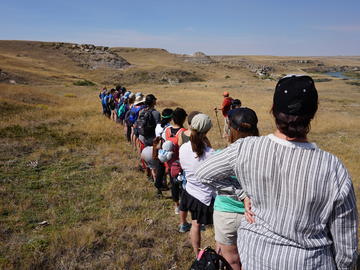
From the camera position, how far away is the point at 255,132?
2.71 meters

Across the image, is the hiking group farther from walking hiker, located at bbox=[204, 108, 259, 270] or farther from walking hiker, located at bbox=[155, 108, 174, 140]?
walking hiker, located at bbox=[155, 108, 174, 140]

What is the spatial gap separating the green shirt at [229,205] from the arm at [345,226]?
1.01 m

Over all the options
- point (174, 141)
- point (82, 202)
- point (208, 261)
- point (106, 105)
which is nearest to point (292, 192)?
point (208, 261)

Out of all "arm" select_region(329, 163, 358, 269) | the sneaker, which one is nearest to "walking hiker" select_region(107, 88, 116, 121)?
the sneaker

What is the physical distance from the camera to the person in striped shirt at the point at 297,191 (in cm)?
167

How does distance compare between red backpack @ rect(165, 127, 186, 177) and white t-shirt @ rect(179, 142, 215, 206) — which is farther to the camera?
red backpack @ rect(165, 127, 186, 177)

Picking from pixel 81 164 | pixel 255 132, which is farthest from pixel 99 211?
pixel 255 132

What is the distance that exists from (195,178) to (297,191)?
1.91m

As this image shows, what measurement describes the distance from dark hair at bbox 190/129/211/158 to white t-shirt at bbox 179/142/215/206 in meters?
0.07

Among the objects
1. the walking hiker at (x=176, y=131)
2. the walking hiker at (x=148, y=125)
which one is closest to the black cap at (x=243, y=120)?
the walking hiker at (x=176, y=131)

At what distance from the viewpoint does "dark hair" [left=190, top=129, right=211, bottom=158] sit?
3.49 metres

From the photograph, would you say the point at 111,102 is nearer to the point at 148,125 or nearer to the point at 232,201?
the point at 148,125

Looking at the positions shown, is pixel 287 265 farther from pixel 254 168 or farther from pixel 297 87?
pixel 297 87

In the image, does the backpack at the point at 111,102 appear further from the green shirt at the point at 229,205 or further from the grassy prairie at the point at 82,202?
the green shirt at the point at 229,205
